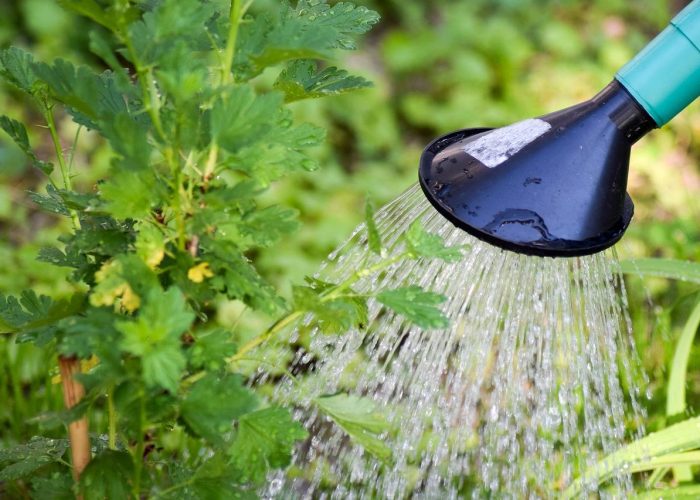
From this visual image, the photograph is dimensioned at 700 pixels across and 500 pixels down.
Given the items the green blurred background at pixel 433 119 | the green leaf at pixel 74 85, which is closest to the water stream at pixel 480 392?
the green blurred background at pixel 433 119

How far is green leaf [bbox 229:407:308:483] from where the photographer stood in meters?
0.85

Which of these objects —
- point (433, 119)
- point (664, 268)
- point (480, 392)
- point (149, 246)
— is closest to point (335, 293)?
point (149, 246)

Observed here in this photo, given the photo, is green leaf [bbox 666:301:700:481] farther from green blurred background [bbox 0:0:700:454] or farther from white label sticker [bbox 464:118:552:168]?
white label sticker [bbox 464:118:552:168]

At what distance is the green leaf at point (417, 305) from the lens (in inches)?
32.3

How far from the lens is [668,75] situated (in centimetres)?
100

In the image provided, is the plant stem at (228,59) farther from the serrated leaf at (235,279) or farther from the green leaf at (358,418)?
the green leaf at (358,418)

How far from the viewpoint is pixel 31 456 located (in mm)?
1042

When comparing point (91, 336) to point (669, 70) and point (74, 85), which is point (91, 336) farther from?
point (669, 70)

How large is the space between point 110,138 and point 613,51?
106 inches

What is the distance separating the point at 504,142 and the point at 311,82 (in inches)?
9.8

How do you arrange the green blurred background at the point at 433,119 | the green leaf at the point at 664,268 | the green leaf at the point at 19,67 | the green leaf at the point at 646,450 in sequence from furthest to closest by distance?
the green blurred background at the point at 433,119, the green leaf at the point at 664,268, the green leaf at the point at 646,450, the green leaf at the point at 19,67

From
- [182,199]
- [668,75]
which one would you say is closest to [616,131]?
[668,75]

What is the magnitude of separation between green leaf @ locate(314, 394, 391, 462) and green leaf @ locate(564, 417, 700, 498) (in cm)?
70

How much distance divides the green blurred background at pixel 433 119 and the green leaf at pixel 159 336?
1114 mm
